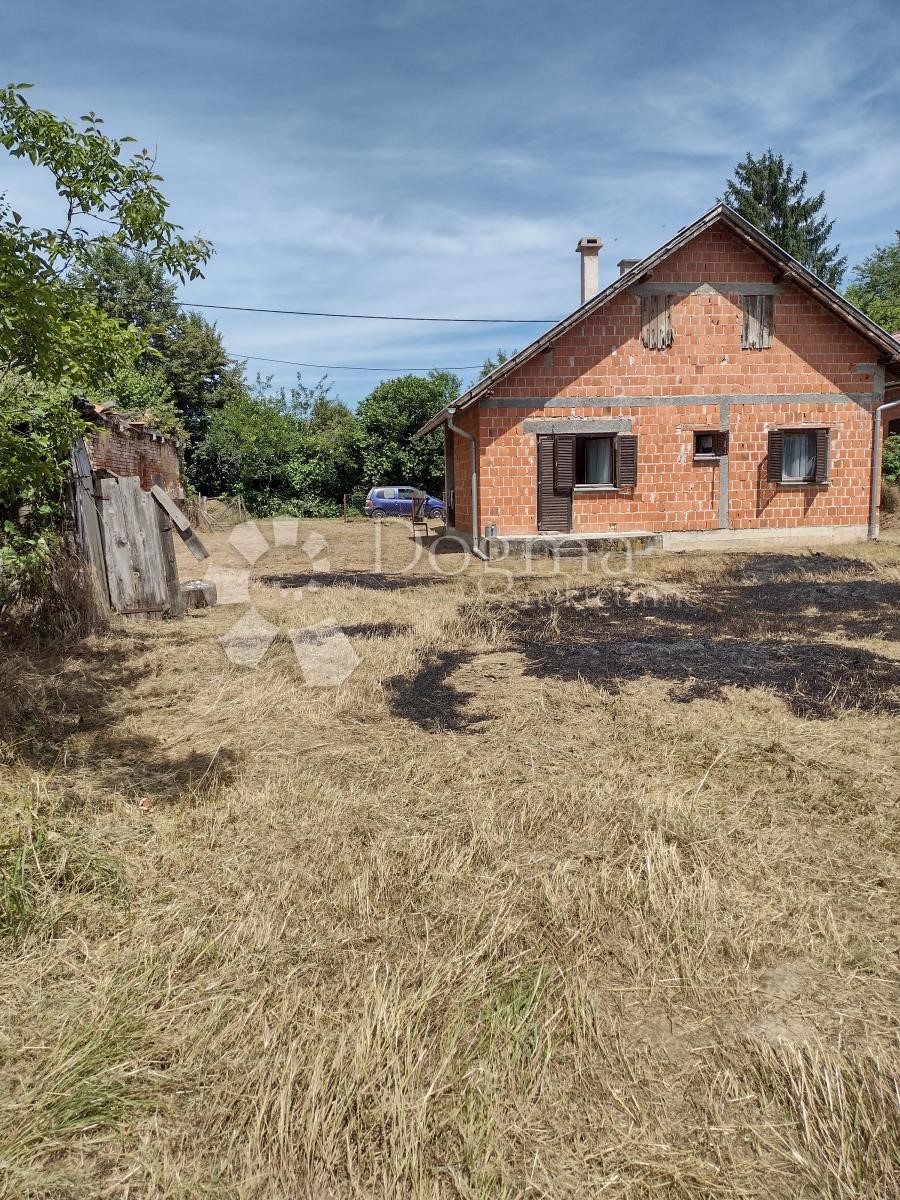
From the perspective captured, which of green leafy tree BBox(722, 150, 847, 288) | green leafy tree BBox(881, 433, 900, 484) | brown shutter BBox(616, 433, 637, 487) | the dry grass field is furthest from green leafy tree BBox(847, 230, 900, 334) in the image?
the dry grass field

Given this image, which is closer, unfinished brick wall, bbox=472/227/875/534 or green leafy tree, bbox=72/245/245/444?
unfinished brick wall, bbox=472/227/875/534

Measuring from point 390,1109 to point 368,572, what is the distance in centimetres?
1095

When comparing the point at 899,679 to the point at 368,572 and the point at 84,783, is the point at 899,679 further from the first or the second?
the point at 368,572

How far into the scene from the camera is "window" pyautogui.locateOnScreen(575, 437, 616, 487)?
14641 mm

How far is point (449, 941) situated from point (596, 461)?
13.1 metres

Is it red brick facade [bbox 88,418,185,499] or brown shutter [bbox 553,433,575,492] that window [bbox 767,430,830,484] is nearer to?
brown shutter [bbox 553,433,575,492]

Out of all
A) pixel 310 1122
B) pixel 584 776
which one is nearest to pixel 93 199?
pixel 584 776

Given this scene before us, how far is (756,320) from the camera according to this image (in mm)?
14359

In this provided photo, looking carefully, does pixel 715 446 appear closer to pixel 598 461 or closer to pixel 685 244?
pixel 598 461

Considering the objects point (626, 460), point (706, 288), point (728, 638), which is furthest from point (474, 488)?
point (728, 638)

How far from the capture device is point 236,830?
346 centimetres

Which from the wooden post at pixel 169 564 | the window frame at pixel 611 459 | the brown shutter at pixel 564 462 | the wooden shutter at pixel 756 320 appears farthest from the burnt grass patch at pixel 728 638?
the wooden shutter at pixel 756 320

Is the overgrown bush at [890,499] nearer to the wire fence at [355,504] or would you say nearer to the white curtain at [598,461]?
the white curtain at [598,461]

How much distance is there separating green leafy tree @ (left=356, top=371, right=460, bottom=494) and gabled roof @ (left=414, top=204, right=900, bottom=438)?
14062 mm
